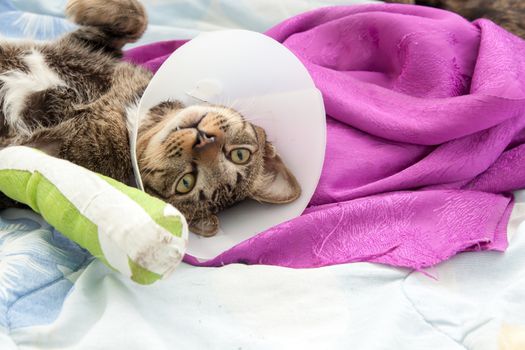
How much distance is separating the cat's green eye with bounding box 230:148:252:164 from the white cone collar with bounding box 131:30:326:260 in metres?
0.12

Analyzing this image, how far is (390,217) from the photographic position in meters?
1.22

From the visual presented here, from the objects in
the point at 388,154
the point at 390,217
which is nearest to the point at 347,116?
the point at 388,154

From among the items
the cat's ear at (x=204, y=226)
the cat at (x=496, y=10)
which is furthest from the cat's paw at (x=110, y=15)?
the cat at (x=496, y=10)

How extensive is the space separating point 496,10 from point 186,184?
1183 millimetres

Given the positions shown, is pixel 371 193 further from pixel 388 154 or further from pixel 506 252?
pixel 506 252

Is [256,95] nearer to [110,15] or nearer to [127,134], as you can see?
[127,134]

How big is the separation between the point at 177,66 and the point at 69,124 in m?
0.29

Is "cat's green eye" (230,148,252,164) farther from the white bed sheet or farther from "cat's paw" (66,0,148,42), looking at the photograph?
"cat's paw" (66,0,148,42)

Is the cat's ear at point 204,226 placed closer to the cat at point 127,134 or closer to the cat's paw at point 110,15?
the cat at point 127,134

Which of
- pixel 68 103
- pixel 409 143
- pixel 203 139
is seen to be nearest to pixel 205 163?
pixel 203 139

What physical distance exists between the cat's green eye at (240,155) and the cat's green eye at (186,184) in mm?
118

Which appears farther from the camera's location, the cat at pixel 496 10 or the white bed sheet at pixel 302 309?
the cat at pixel 496 10

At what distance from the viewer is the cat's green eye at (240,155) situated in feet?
4.23

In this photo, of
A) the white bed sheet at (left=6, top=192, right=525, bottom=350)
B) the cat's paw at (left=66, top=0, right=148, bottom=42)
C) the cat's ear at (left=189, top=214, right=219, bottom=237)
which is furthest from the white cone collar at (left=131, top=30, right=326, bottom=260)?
the cat's paw at (left=66, top=0, right=148, bottom=42)
